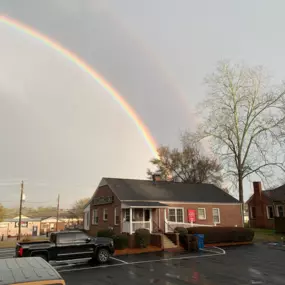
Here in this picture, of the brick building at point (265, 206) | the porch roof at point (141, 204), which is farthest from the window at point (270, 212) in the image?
the porch roof at point (141, 204)

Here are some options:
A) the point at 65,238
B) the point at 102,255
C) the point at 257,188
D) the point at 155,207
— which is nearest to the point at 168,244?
the point at 155,207

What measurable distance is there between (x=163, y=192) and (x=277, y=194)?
67.0 feet

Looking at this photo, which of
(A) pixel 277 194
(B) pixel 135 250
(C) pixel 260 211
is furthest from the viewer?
(C) pixel 260 211

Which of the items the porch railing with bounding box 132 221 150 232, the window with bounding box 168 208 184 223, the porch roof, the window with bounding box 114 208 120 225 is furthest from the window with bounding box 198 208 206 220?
the window with bounding box 114 208 120 225

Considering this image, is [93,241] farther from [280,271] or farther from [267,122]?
[267,122]

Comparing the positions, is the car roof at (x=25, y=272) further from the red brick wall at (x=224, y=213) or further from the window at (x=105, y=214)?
the red brick wall at (x=224, y=213)

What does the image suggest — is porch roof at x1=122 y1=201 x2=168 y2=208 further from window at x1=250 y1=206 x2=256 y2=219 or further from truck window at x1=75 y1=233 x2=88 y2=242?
window at x1=250 y1=206 x2=256 y2=219

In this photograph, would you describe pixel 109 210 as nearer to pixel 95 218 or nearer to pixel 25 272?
pixel 95 218

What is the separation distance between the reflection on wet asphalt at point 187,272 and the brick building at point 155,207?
9.37 metres

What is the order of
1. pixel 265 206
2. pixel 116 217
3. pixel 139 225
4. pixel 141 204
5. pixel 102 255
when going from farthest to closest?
1. pixel 265 206
2. pixel 116 217
3. pixel 139 225
4. pixel 141 204
5. pixel 102 255

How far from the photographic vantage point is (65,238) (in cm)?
1509

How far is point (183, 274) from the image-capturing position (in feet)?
40.4

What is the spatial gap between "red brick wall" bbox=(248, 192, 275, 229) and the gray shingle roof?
0.91 metres

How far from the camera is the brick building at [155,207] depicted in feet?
86.2
